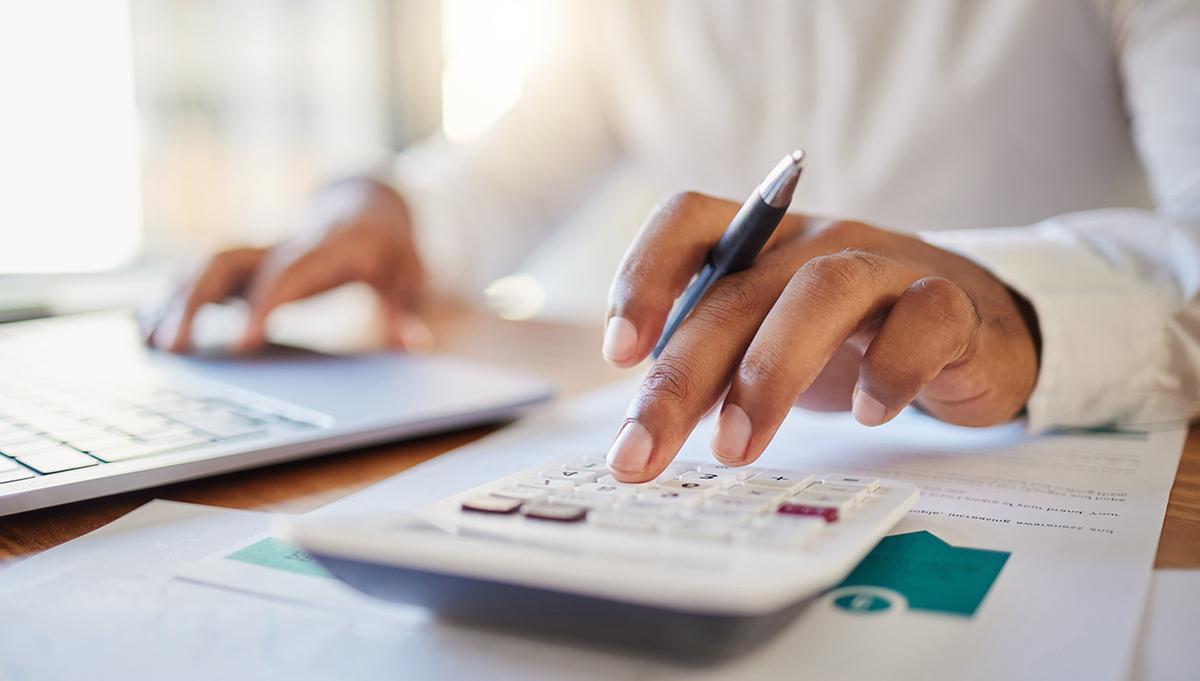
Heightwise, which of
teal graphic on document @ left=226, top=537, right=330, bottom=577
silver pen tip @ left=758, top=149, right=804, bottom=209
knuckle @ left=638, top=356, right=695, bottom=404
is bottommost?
teal graphic on document @ left=226, top=537, right=330, bottom=577

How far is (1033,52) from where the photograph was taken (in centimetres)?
97

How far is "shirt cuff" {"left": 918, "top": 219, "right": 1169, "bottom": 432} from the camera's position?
0.55 metres

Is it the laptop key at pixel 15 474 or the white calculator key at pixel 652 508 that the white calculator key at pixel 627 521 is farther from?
the laptop key at pixel 15 474

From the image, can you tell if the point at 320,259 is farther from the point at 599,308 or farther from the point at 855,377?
the point at 599,308

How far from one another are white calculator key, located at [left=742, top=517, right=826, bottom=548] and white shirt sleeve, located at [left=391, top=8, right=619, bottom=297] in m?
0.99

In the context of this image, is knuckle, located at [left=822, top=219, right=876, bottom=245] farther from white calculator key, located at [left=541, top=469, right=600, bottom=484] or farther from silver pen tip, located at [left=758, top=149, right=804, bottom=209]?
white calculator key, located at [left=541, top=469, right=600, bottom=484]

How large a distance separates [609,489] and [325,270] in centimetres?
60

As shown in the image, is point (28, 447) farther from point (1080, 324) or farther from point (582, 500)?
point (1080, 324)

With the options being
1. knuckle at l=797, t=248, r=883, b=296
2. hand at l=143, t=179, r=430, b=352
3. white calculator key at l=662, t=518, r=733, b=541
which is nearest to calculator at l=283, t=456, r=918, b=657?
white calculator key at l=662, t=518, r=733, b=541

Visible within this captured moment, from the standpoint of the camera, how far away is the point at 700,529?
297 mm

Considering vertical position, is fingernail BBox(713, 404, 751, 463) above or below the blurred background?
below

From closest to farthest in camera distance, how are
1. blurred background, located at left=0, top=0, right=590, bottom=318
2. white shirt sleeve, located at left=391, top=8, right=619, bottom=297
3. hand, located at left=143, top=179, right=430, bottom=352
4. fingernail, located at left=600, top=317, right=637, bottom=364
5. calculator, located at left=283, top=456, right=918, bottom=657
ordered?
calculator, located at left=283, top=456, right=918, bottom=657, fingernail, located at left=600, top=317, right=637, bottom=364, hand, located at left=143, top=179, right=430, bottom=352, white shirt sleeve, located at left=391, top=8, right=619, bottom=297, blurred background, located at left=0, top=0, right=590, bottom=318

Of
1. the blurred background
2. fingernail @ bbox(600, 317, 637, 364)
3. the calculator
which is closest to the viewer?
the calculator

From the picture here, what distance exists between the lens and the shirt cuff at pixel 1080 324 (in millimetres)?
553
